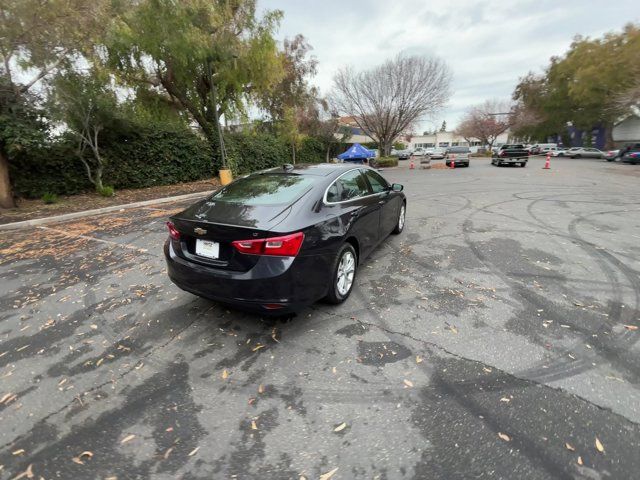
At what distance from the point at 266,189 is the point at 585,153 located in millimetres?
44958

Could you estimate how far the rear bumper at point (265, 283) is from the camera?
2.73 m

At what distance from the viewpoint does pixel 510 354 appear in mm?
2729

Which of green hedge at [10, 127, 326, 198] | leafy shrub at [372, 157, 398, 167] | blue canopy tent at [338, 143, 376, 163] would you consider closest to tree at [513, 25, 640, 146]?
leafy shrub at [372, 157, 398, 167]

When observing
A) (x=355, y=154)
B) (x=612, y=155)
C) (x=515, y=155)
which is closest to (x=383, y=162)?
(x=355, y=154)

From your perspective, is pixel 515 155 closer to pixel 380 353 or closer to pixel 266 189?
pixel 266 189

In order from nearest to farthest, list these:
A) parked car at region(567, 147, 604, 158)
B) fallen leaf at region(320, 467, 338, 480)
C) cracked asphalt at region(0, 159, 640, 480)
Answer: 1. fallen leaf at region(320, 467, 338, 480)
2. cracked asphalt at region(0, 159, 640, 480)
3. parked car at region(567, 147, 604, 158)

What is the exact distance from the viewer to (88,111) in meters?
10.0

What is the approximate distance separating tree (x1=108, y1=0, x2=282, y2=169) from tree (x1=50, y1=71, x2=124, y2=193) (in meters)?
2.38

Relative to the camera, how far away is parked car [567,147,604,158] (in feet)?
112

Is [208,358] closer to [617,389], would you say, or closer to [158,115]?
[617,389]

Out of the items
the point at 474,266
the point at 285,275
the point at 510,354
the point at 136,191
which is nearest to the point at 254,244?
the point at 285,275

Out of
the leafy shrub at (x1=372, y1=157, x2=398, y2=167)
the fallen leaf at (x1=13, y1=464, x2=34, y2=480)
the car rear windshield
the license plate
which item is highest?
the leafy shrub at (x1=372, y1=157, x2=398, y2=167)

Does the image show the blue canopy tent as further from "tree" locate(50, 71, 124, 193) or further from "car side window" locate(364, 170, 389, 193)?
"car side window" locate(364, 170, 389, 193)

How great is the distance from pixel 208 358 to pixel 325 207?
180 centimetres
